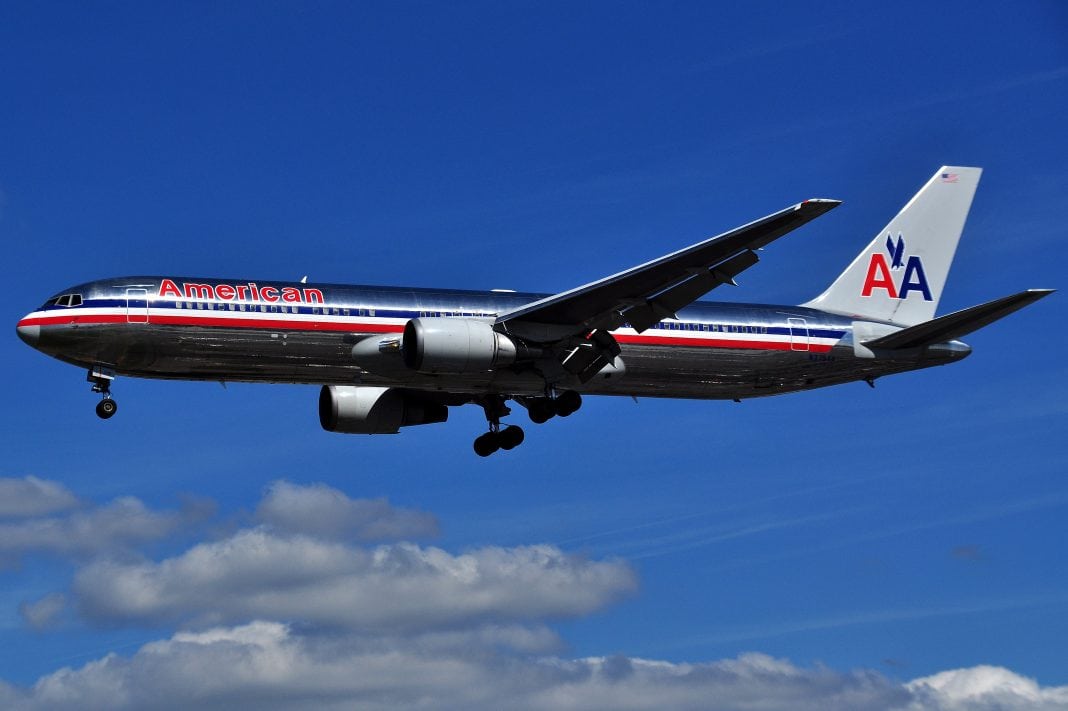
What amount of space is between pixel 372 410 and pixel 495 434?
13.6ft

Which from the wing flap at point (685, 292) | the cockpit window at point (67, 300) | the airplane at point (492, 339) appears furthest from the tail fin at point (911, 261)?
the cockpit window at point (67, 300)

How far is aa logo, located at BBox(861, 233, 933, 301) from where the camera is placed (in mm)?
55344

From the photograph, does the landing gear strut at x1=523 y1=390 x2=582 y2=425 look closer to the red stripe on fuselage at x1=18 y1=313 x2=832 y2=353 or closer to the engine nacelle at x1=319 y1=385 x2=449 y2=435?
the engine nacelle at x1=319 y1=385 x2=449 y2=435

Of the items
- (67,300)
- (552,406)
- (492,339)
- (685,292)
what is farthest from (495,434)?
(67,300)

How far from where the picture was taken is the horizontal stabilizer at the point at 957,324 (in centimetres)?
4512

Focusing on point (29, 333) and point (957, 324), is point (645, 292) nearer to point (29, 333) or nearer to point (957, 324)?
point (957, 324)

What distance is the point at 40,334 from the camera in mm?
44781

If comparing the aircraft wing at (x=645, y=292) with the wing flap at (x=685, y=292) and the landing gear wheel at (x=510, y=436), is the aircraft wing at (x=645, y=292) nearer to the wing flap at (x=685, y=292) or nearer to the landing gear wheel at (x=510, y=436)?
the wing flap at (x=685, y=292)

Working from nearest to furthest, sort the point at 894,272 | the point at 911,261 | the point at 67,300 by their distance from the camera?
the point at 67,300 → the point at 894,272 → the point at 911,261

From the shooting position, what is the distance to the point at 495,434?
173 ft

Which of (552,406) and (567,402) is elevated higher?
(552,406)

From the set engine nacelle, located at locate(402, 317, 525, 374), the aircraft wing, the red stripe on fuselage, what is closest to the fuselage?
the red stripe on fuselage

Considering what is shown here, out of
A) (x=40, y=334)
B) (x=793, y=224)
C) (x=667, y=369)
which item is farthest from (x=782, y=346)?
(x=40, y=334)

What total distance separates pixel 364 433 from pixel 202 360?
906 centimetres
